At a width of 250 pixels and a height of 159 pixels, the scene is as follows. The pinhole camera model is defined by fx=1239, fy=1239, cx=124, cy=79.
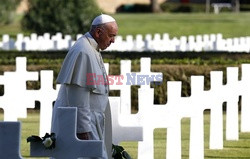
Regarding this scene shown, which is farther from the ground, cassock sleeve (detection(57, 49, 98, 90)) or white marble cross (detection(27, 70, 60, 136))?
cassock sleeve (detection(57, 49, 98, 90))

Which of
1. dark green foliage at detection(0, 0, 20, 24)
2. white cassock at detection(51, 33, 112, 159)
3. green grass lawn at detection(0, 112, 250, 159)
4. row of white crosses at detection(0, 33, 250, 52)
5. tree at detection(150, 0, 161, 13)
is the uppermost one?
tree at detection(150, 0, 161, 13)

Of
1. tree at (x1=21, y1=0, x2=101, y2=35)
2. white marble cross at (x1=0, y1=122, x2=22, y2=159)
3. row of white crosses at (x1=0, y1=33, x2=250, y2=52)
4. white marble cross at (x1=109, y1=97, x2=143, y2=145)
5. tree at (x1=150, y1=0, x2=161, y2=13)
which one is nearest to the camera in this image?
white marble cross at (x1=0, y1=122, x2=22, y2=159)

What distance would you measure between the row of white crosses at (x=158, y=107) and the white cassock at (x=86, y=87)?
1333mm

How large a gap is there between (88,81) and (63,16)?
2755 cm

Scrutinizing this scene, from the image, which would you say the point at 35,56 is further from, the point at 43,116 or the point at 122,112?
the point at 122,112

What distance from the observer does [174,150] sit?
11.9 metres

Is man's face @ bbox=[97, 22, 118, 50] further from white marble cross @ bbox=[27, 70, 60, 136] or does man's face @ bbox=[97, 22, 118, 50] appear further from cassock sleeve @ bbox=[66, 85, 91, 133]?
white marble cross @ bbox=[27, 70, 60, 136]

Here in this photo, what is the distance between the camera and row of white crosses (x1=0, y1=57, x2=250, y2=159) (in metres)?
11.7

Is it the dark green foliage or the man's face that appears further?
the dark green foliage

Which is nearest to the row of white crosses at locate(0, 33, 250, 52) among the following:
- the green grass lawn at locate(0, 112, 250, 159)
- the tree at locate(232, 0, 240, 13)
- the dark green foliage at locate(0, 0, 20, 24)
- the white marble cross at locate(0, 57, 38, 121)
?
the green grass lawn at locate(0, 112, 250, 159)

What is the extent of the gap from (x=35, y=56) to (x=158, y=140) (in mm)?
8203

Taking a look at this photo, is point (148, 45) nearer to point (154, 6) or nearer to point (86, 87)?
point (86, 87)

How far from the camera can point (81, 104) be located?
8805 millimetres

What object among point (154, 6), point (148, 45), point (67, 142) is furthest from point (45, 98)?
point (154, 6)
